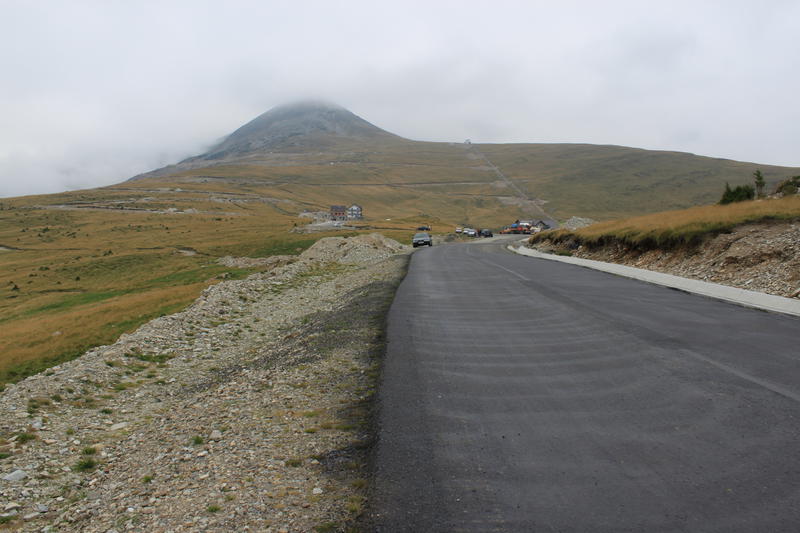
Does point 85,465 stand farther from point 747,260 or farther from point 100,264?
point 100,264

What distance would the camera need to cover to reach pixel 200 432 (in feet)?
22.9

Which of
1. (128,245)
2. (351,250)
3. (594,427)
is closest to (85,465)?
(594,427)

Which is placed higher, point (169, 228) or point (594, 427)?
point (169, 228)

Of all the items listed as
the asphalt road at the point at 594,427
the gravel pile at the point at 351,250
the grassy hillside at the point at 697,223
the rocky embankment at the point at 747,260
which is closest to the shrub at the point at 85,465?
the asphalt road at the point at 594,427

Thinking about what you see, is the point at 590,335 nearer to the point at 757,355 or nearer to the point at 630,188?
the point at 757,355

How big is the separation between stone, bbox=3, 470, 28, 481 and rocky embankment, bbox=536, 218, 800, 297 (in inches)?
701

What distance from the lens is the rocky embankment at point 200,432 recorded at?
15.4 ft

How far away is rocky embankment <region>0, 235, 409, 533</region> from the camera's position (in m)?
4.69

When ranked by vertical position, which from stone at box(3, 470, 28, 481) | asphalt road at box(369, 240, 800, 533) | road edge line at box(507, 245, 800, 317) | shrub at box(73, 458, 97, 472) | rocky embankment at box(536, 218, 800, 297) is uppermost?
rocky embankment at box(536, 218, 800, 297)

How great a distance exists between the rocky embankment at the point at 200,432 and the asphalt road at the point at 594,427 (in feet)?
2.23

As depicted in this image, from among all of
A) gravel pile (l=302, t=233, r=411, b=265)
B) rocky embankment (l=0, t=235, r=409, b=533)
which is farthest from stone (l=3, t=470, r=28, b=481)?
gravel pile (l=302, t=233, r=411, b=265)

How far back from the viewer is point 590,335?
967 cm

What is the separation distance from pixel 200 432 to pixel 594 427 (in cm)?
545

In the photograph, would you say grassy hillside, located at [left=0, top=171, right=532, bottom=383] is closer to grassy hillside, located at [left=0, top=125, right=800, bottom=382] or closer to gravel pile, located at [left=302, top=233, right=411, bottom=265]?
grassy hillside, located at [left=0, top=125, right=800, bottom=382]
